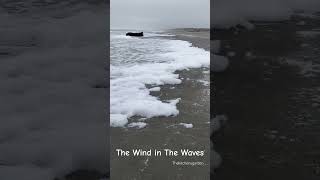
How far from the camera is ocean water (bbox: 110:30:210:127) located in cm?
231

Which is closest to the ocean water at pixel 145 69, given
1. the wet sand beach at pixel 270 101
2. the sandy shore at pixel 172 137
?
the sandy shore at pixel 172 137

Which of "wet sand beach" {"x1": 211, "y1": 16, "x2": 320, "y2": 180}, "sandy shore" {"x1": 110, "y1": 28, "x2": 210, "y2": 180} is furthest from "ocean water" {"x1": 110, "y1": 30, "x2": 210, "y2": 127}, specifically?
"wet sand beach" {"x1": 211, "y1": 16, "x2": 320, "y2": 180}

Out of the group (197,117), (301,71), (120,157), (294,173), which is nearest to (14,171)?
(120,157)

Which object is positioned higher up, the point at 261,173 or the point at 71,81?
the point at 71,81

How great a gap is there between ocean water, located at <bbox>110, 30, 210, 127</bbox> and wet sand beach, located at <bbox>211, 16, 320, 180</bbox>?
0.69 feet

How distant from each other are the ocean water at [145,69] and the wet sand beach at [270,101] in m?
0.21

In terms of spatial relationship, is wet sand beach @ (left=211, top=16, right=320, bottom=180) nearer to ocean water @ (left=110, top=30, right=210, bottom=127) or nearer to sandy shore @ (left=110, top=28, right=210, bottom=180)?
sandy shore @ (left=110, top=28, right=210, bottom=180)

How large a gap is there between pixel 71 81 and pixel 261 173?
119cm

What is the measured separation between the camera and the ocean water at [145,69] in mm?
2311

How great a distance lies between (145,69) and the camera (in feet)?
8.03

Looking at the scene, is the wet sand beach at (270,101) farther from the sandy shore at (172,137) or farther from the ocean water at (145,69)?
the ocean water at (145,69)

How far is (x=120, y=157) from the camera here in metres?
2.19

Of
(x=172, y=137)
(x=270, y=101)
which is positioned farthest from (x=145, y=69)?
(x=270, y=101)

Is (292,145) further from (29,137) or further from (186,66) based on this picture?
(29,137)
